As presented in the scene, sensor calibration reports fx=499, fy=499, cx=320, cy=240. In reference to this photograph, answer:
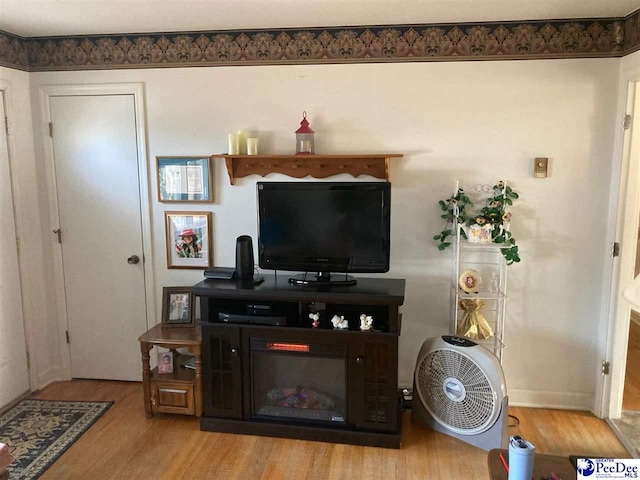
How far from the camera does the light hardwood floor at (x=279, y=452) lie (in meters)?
2.57

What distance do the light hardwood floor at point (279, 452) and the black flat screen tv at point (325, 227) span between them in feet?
3.16

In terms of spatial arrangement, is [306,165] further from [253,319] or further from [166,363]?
[166,363]

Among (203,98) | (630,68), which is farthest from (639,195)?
(203,98)

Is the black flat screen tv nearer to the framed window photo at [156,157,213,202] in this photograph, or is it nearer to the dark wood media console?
the dark wood media console

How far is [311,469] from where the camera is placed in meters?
2.60

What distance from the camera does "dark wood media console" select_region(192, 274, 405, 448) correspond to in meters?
2.77

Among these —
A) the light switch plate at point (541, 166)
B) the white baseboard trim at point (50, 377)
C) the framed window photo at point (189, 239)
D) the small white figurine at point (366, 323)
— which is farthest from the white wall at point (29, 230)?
the light switch plate at point (541, 166)

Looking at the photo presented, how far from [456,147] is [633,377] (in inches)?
88.2

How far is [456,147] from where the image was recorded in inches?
121

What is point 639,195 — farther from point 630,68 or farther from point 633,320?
point 633,320

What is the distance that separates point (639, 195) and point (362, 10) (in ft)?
6.22

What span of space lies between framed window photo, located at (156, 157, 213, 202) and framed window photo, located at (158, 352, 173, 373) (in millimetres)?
1023

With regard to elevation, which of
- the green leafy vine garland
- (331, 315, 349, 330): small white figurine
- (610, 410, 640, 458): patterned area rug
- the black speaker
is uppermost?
the green leafy vine garland
